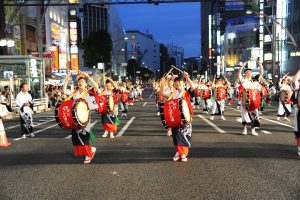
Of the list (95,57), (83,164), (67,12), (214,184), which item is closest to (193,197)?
→ (214,184)

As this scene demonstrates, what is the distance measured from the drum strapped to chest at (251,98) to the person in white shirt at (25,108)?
663cm

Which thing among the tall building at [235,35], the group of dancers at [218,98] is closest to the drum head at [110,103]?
the group of dancers at [218,98]

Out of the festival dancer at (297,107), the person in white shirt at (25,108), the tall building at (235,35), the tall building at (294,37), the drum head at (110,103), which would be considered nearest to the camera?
the festival dancer at (297,107)

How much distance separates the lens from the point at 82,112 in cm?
761

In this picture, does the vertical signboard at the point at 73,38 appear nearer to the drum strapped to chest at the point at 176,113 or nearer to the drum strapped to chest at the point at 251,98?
the drum strapped to chest at the point at 251,98

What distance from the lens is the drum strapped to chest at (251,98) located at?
1087cm

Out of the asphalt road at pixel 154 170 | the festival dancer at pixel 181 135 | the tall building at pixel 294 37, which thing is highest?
the tall building at pixel 294 37

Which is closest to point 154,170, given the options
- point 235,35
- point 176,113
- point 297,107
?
point 176,113

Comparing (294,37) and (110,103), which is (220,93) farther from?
(294,37)

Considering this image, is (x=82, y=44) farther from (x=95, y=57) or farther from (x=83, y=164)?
A: (x=83, y=164)

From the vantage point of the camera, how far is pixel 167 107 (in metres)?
7.57

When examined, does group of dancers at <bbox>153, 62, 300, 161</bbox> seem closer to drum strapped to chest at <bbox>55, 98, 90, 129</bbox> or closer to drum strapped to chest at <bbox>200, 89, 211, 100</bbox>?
drum strapped to chest at <bbox>200, 89, 211, 100</bbox>

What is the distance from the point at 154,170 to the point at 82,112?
1.84m

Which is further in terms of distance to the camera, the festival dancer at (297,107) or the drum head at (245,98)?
the drum head at (245,98)
